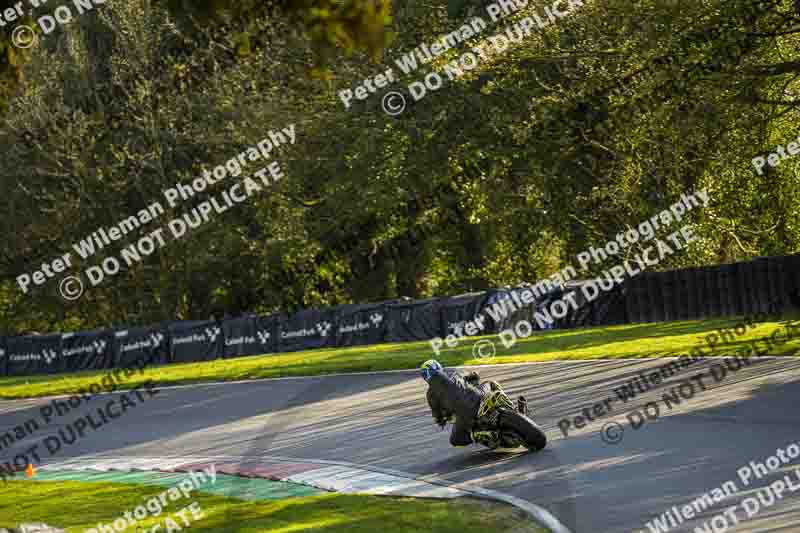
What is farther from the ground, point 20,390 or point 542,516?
point 20,390

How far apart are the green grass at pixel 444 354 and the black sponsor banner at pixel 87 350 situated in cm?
214

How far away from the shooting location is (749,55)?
22.8 meters

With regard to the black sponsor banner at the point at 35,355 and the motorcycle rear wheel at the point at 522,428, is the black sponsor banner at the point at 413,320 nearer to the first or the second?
the black sponsor banner at the point at 35,355

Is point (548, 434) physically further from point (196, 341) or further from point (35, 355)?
point (35, 355)

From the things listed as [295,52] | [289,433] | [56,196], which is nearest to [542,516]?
[289,433]

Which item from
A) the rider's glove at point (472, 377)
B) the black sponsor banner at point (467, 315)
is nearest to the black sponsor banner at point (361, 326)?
the black sponsor banner at point (467, 315)

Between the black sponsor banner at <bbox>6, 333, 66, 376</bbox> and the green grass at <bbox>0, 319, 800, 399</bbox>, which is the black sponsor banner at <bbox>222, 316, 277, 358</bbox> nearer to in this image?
the green grass at <bbox>0, 319, 800, 399</bbox>

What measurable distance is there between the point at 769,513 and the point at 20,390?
26.3 metres

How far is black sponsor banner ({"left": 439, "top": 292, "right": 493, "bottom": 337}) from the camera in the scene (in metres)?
31.3

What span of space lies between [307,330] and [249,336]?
219 cm

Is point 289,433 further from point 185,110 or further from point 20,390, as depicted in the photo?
point 185,110

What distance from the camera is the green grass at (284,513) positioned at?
9516 millimetres

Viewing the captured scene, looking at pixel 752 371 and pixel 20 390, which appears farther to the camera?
pixel 20 390

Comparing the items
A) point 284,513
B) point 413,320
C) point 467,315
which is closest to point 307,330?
point 413,320
